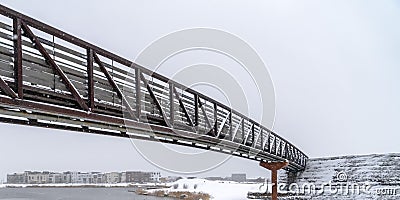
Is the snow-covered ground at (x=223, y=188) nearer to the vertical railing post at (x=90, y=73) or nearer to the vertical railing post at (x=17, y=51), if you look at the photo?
the vertical railing post at (x=90, y=73)

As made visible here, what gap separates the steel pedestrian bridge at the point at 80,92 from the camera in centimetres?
539

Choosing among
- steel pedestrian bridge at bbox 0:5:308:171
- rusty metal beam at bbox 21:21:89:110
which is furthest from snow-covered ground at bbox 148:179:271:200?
rusty metal beam at bbox 21:21:89:110

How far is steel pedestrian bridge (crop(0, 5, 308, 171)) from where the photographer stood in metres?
5.39

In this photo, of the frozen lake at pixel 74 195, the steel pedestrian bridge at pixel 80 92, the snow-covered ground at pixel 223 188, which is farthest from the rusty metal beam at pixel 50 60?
the frozen lake at pixel 74 195

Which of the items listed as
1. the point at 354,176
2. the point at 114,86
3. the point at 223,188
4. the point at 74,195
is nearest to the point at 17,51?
the point at 114,86

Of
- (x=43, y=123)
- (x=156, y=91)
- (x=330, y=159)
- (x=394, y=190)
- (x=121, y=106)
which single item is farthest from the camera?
(x=330, y=159)

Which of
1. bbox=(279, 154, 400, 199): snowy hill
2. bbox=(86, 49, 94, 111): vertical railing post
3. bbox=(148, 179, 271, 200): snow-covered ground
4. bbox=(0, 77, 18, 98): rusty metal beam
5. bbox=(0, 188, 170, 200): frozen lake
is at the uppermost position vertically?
bbox=(86, 49, 94, 111): vertical railing post

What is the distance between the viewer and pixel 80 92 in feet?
22.4

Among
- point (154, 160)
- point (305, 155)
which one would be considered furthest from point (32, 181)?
point (154, 160)

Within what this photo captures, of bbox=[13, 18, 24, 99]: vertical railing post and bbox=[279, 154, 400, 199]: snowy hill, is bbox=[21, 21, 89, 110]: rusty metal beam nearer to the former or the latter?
bbox=[13, 18, 24, 99]: vertical railing post

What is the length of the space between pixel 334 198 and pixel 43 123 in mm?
18744

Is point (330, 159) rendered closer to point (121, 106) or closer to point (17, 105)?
point (121, 106)

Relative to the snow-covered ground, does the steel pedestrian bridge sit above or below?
above

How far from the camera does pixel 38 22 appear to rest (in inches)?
219
